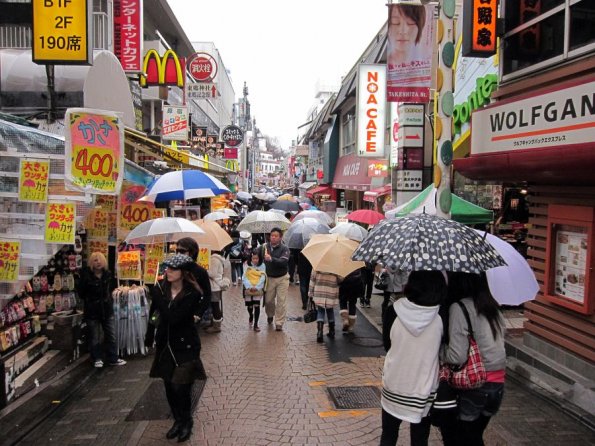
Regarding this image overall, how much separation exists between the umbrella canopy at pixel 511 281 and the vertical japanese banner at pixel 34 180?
4.39m

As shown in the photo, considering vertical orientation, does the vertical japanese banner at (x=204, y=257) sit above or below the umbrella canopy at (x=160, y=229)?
below

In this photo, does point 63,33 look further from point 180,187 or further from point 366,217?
point 366,217

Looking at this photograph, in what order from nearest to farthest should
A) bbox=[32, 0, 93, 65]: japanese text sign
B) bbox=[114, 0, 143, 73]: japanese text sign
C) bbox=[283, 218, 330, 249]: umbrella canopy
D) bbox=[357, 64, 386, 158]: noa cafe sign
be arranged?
bbox=[32, 0, 93, 65]: japanese text sign, bbox=[283, 218, 330, 249]: umbrella canopy, bbox=[114, 0, 143, 73]: japanese text sign, bbox=[357, 64, 386, 158]: noa cafe sign

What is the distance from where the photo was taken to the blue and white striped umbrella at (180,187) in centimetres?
846

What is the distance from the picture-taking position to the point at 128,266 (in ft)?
26.1

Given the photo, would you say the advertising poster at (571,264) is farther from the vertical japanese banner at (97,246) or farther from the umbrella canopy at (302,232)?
the vertical japanese banner at (97,246)

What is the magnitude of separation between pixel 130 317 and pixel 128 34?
8216 millimetres

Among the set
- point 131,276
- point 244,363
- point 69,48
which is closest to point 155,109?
point 69,48

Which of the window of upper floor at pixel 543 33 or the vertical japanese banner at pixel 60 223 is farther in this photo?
the window of upper floor at pixel 543 33

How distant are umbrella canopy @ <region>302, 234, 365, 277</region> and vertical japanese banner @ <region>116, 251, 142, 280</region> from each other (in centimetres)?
276

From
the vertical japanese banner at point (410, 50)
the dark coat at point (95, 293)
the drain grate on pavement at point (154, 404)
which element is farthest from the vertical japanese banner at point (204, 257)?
the vertical japanese banner at point (410, 50)

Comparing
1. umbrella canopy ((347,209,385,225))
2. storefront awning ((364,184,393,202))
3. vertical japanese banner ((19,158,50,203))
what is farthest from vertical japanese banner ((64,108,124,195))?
storefront awning ((364,184,393,202))

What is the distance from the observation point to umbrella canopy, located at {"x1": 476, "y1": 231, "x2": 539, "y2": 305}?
4152 mm

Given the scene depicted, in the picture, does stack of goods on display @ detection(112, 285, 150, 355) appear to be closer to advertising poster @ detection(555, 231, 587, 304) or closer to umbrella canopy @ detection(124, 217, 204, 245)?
umbrella canopy @ detection(124, 217, 204, 245)
